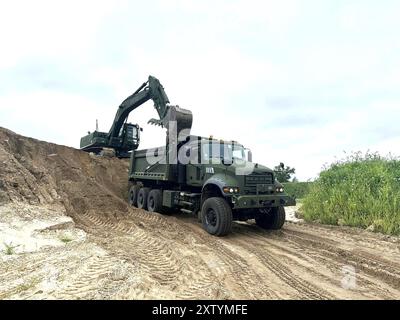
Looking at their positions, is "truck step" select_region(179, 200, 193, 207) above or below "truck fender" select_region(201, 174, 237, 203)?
below

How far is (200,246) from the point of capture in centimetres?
687

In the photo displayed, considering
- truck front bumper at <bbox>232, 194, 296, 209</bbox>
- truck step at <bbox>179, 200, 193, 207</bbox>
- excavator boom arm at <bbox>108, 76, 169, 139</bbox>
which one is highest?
excavator boom arm at <bbox>108, 76, 169, 139</bbox>

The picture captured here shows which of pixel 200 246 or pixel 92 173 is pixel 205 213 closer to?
pixel 200 246

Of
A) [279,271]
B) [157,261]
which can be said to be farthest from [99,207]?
[279,271]

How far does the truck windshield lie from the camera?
9.33 meters

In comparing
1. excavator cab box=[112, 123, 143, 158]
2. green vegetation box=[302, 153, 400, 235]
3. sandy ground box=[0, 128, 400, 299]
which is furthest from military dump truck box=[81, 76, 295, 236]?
excavator cab box=[112, 123, 143, 158]

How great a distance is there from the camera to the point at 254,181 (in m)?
8.25

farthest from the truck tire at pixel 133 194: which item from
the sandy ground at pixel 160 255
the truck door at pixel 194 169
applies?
the truck door at pixel 194 169

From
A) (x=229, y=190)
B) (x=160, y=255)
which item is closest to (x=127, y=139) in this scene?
(x=229, y=190)

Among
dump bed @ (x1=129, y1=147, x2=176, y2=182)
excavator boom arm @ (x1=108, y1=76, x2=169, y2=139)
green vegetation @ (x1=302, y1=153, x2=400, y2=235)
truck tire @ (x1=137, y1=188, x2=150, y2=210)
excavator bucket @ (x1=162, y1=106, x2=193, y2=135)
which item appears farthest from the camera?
excavator boom arm @ (x1=108, y1=76, x2=169, y2=139)

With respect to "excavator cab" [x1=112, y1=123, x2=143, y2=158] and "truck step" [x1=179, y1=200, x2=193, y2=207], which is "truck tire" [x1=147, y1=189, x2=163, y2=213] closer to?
"truck step" [x1=179, y1=200, x2=193, y2=207]

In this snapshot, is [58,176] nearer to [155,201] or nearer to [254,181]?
[155,201]

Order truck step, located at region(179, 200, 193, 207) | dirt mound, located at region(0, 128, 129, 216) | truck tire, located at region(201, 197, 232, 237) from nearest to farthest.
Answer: truck tire, located at region(201, 197, 232, 237) < truck step, located at region(179, 200, 193, 207) < dirt mound, located at region(0, 128, 129, 216)
